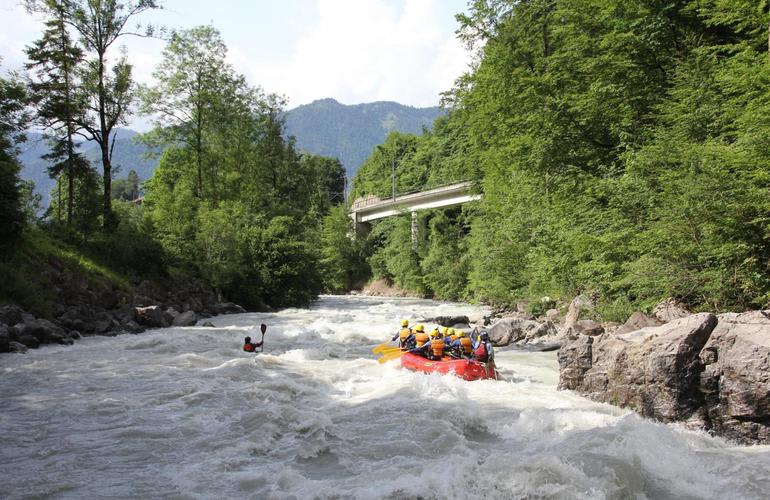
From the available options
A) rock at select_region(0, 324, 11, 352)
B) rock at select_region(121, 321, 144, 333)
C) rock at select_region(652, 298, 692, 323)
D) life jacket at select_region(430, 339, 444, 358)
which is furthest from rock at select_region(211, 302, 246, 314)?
rock at select_region(652, 298, 692, 323)

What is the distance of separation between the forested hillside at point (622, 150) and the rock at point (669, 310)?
30cm

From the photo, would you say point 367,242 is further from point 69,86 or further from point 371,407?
point 371,407

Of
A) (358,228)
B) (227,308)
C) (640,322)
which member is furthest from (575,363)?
(358,228)

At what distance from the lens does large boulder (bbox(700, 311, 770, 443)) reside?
6.28 metres

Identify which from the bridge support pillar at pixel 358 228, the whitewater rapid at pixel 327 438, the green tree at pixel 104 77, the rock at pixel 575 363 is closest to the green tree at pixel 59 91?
the green tree at pixel 104 77

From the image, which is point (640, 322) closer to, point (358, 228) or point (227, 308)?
point (227, 308)

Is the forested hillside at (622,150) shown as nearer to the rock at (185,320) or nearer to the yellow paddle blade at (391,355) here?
the yellow paddle blade at (391,355)

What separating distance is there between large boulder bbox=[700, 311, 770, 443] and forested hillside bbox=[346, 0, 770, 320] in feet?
11.2

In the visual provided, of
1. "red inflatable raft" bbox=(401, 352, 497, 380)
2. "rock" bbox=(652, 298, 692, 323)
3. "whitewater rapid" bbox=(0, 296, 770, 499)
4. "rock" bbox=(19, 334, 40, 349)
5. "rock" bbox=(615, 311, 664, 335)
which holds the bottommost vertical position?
"whitewater rapid" bbox=(0, 296, 770, 499)

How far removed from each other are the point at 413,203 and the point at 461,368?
3594 cm

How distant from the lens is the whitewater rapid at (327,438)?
17.1 ft

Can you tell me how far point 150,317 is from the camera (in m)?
17.5

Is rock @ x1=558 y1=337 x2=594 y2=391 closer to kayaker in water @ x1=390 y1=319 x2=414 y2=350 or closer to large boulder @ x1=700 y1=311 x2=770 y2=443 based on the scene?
large boulder @ x1=700 y1=311 x2=770 y2=443

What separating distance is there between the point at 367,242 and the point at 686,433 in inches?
1782
